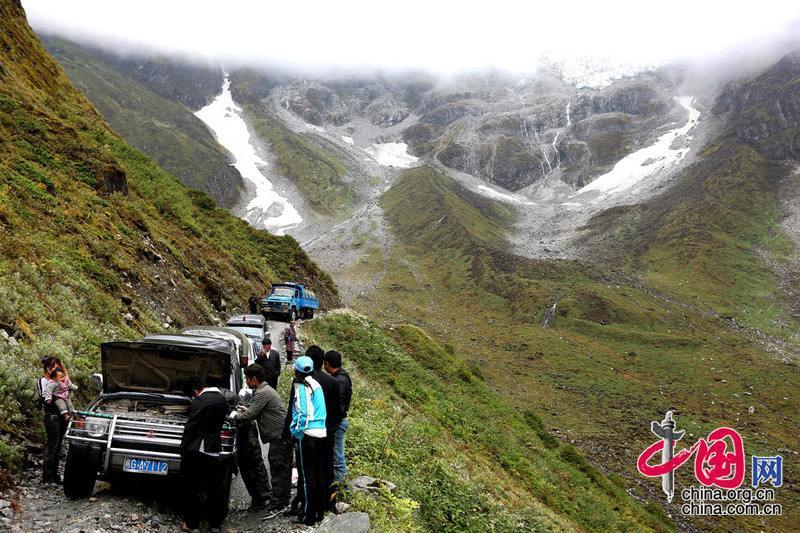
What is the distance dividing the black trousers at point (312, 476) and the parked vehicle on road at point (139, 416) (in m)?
0.99

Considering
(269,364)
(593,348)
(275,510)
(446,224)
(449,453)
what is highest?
(446,224)

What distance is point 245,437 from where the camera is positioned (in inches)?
312

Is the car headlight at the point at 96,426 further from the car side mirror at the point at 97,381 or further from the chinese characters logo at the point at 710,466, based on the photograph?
the chinese characters logo at the point at 710,466

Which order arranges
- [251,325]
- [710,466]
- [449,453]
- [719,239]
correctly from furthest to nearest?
[719,239]
[710,466]
[251,325]
[449,453]

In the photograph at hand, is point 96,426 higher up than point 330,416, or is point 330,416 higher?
point 330,416

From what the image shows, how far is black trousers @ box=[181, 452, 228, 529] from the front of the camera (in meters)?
6.96

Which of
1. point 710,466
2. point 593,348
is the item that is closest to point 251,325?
point 710,466

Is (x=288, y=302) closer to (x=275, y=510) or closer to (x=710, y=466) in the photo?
(x=275, y=510)

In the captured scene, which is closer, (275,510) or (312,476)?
(312,476)

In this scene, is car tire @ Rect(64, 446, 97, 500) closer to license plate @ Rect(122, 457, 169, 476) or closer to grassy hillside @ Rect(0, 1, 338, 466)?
license plate @ Rect(122, 457, 169, 476)

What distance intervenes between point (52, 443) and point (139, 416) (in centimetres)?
159

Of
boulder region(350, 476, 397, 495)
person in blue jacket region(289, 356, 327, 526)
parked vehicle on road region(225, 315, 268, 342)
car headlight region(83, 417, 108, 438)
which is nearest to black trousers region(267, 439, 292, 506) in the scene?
person in blue jacket region(289, 356, 327, 526)

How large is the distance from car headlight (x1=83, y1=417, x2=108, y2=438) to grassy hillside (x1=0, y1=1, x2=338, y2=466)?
1684mm

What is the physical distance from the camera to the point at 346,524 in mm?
7160
